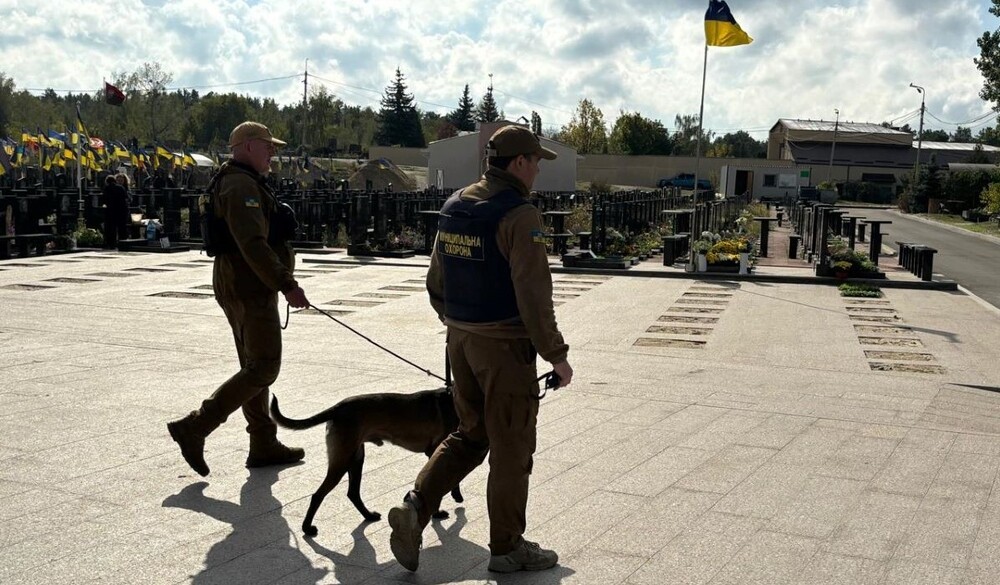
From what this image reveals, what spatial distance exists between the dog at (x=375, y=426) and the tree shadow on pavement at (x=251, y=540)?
0.78ft

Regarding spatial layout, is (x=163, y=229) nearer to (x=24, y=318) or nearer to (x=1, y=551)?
(x=24, y=318)

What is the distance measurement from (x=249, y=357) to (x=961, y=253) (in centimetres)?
2691

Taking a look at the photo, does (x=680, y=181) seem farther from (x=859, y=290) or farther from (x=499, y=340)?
(x=499, y=340)

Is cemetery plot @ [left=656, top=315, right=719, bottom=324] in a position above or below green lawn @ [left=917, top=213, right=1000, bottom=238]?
below

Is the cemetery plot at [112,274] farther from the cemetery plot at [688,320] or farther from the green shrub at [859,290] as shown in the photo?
the green shrub at [859,290]

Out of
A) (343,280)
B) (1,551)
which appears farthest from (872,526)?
(343,280)

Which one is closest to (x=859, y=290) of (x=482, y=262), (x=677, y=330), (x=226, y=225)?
(x=677, y=330)

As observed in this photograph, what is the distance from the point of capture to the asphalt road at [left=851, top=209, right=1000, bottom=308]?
64.1 ft

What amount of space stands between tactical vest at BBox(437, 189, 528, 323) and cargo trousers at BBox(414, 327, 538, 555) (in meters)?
0.11

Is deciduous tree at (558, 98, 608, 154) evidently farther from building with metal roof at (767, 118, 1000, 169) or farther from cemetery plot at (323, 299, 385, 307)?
cemetery plot at (323, 299, 385, 307)

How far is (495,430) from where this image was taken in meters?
4.06

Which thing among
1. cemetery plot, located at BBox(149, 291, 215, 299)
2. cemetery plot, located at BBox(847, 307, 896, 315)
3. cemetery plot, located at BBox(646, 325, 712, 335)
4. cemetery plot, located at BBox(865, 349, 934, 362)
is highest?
cemetery plot, located at BBox(847, 307, 896, 315)

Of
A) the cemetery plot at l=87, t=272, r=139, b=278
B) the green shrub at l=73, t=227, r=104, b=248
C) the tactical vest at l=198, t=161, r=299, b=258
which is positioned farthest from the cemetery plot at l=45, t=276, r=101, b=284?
the tactical vest at l=198, t=161, r=299, b=258

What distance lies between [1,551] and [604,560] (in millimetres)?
2544
